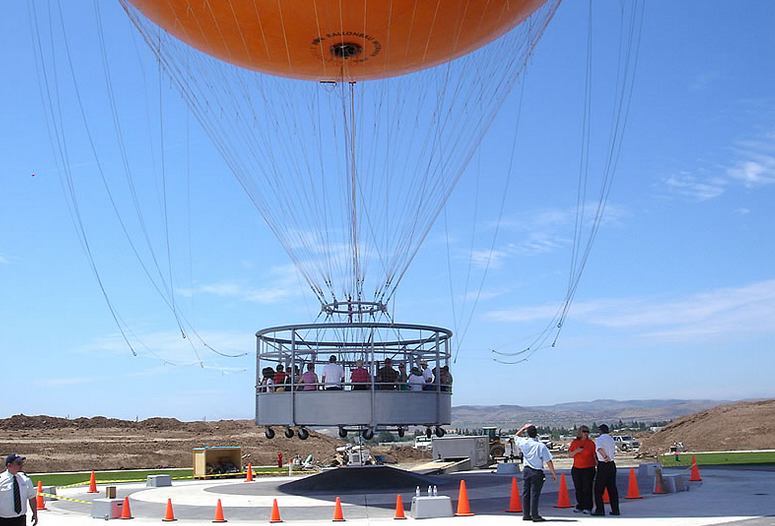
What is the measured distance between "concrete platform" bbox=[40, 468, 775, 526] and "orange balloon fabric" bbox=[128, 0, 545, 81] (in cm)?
1197

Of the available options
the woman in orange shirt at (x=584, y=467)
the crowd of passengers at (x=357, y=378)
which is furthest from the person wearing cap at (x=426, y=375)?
the woman in orange shirt at (x=584, y=467)

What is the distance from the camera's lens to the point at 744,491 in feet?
64.2

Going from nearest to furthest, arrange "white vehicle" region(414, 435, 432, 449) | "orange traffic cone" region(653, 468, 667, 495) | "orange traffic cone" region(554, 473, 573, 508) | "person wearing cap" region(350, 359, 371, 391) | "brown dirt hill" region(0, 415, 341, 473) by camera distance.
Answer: "orange traffic cone" region(554, 473, 573, 508) < "orange traffic cone" region(653, 468, 667, 495) < "person wearing cap" region(350, 359, 371, 391) < "brown dirt hill" region(0, 415, 341, 473) < "white vehicle" region(414, 435, 432, 449)

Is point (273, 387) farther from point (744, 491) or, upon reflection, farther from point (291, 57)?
point (744, 491)

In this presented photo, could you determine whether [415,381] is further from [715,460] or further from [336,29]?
[715,460]

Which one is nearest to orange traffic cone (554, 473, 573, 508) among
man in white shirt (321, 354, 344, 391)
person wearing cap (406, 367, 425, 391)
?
person wearing cap (406, 367, 425, 391)

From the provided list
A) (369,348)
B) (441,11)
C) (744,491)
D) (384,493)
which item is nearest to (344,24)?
(441,11)

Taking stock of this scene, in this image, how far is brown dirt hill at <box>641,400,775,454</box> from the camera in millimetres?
43866

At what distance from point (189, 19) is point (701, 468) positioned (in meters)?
22.2

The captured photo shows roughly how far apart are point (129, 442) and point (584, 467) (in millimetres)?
38239

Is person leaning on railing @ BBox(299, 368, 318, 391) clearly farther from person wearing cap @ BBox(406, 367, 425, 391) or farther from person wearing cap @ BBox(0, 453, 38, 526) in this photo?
person wearing cap @ BBox(0, 453, 38, 526)

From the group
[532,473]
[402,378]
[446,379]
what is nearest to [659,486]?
[532,473]

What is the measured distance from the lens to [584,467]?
641 inches

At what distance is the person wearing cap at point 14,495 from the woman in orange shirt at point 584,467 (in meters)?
9.85
